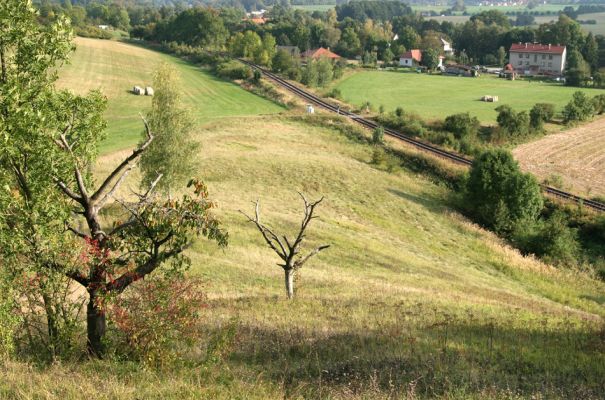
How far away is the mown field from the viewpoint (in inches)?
409

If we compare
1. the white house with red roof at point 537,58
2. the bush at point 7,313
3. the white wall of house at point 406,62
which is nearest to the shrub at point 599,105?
the white house with red roof at point 537,58

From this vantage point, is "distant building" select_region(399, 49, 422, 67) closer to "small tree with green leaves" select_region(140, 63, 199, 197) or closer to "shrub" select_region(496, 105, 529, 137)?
"shrub" select_region(496, 105, 529, 137)

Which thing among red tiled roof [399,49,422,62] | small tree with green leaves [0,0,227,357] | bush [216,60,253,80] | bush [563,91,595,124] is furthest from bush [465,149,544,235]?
red tiled roof [399,49,422,62]

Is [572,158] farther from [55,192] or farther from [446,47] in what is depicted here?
[446,47]

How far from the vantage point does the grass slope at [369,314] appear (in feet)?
34.3

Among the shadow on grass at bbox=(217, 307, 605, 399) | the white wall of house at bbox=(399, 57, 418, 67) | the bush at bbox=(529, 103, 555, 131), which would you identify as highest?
the white wall of house at bbox=(399, 57, 418, 67)

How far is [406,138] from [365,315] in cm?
5809

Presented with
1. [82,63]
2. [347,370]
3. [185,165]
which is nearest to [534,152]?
[185,165]

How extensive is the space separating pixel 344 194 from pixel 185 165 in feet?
65.0

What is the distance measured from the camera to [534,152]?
244 feet

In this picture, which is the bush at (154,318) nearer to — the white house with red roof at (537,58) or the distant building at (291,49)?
the distant building at (291,49)

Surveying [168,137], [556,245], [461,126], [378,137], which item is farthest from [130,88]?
[556,245]

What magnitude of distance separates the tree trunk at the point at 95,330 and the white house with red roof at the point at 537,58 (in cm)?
16462

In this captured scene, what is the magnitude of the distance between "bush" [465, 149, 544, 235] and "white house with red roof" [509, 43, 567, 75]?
393ft
